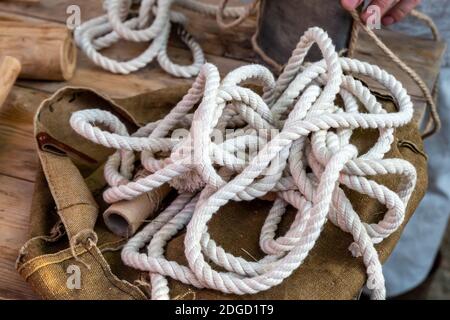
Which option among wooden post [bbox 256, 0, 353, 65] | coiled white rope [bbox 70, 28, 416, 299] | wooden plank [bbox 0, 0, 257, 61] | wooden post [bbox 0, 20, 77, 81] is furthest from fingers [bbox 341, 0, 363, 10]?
wooden post [bbox 0, 20, 77, 81]

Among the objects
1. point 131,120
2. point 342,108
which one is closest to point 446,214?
point 342,108

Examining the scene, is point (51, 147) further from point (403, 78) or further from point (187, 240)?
point (403, 78)

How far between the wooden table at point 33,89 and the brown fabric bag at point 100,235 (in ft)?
0.16

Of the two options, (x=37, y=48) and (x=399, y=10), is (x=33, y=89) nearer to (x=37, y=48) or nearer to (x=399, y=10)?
(x=37, y=48)

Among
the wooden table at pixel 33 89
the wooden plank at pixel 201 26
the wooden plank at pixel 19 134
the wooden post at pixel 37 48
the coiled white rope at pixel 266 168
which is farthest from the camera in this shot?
the wooden plank at pixel 201 26

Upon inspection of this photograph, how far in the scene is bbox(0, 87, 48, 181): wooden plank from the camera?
0.90 metres

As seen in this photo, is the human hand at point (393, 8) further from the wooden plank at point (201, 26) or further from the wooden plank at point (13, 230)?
the wooden plank at point (13, 230)

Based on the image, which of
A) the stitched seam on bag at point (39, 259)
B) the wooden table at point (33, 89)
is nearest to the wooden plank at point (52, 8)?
the wooden table at point (33, 89)

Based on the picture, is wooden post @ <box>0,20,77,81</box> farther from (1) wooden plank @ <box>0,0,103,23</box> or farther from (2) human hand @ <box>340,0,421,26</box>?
(2) human hand @ <box>340,0,421,26</box>

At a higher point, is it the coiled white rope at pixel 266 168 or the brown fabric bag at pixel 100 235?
the coiled white rope at pixel 266 168

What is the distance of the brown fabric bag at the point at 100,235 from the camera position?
27.4 inches

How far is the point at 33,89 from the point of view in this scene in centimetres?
105

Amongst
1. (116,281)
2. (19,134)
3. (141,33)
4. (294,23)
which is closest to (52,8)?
(141,33)
